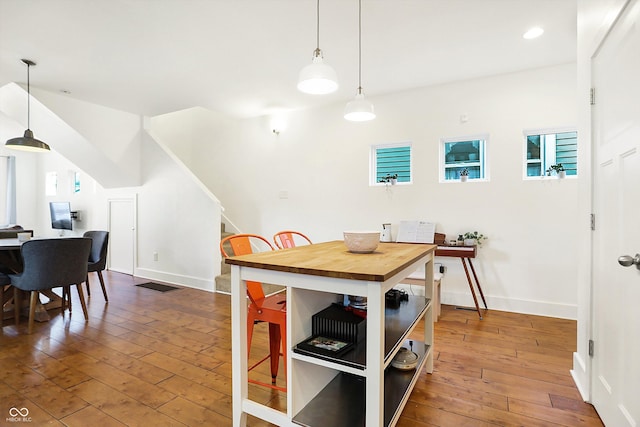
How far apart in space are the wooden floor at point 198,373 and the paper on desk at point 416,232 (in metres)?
0.87

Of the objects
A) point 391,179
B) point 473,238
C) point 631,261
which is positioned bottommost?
point 473,238

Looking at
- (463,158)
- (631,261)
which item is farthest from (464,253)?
(631,261)

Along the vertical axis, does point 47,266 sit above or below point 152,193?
below

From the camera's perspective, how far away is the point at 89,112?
14.7 feet

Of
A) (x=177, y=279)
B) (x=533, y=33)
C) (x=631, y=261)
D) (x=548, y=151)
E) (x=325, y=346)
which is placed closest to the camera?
(x=631, y=261)

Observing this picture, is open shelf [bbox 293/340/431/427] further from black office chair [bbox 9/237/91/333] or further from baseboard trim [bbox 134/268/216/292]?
baseboard trim [bbox 134/268/216/292]

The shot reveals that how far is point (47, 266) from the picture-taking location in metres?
3.02

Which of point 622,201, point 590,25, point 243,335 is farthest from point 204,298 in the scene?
point 590,25

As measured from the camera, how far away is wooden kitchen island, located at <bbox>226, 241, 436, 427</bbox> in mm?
1231

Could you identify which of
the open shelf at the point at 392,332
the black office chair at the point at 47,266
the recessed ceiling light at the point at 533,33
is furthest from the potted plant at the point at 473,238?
the black office chair at the point at 47,266

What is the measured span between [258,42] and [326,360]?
8.63 ft

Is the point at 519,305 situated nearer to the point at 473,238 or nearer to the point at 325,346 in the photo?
the point at 473,238

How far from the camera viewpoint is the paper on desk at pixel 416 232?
3764 mm

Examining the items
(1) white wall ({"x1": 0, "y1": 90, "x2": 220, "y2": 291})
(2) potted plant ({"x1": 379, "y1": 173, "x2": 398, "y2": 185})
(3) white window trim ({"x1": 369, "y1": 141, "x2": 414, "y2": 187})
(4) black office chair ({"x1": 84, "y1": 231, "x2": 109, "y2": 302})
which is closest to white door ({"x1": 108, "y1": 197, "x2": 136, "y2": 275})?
(1) white wall ({"x1": 0, "y1": 90, "x2": 220, "y2": 291})
